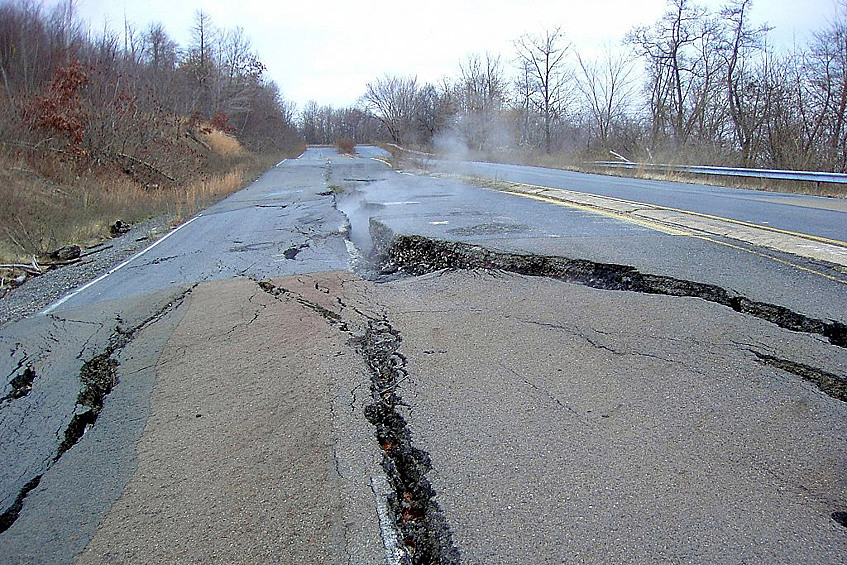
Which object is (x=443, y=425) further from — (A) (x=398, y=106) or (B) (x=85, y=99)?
(A) (x=398, y=106)

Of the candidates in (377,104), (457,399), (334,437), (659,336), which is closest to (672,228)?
(659,336)

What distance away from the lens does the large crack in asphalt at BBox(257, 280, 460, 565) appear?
212 centimetres

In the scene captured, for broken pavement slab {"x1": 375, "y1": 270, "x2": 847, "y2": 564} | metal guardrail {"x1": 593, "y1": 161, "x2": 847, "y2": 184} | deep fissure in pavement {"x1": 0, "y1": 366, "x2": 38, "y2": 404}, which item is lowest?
deep fissure in pavement {"x1": 0, "y1": 366, "x2": 38, "y2": 404}

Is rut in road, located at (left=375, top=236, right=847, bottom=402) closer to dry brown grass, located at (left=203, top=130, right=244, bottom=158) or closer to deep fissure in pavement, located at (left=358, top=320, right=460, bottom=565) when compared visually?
deep fissure in pavement, located at (left=358, top=320, right=460, bottom=565)

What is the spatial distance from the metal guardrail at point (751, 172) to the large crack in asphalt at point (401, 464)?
14.1 metres

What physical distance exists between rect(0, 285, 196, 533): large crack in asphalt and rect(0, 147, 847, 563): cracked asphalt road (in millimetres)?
23

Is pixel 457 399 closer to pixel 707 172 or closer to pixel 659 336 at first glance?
pixel 659 336

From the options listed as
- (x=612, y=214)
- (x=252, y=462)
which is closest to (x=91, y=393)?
(x=252, y=462)

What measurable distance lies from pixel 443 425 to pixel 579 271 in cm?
318

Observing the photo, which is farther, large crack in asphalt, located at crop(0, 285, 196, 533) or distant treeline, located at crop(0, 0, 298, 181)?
distant treeline, located at crop(0, 0, 298, 181)

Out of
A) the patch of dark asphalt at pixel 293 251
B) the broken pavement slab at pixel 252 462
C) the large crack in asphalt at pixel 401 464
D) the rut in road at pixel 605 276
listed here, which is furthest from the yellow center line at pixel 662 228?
the patch of dark asphalt at pixel 293 251

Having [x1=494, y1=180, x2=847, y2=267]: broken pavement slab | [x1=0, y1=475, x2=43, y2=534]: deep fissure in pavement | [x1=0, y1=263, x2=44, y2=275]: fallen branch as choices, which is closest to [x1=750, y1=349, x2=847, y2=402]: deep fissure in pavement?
[x1=494, y1=180, x2=847, y2=267]: broken pavement slab

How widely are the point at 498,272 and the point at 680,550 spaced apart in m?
3.97

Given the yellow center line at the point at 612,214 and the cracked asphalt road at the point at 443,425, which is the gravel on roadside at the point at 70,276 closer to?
the cracked asphalt road at the point at 443,425
